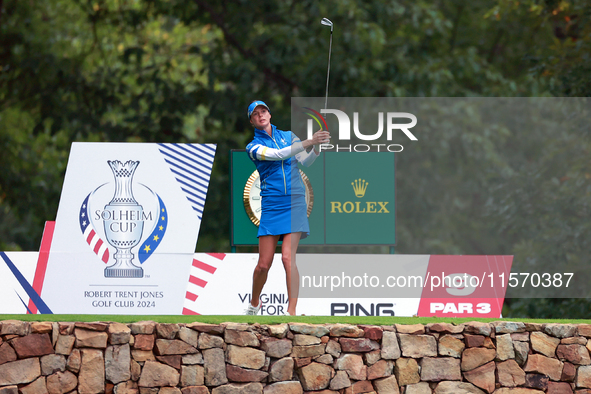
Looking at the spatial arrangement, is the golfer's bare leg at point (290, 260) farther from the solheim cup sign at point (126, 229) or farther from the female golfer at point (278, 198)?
the solheim cup sign at point (126, 229)

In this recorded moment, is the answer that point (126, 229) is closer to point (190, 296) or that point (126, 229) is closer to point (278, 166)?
point (190, 296)

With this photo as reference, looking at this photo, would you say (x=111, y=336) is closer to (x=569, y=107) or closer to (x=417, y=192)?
(x=569, y=107)

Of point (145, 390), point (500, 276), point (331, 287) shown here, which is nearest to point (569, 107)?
point (500, 276)

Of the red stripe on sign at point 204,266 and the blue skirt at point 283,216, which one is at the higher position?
the blue skirt at point 283,216

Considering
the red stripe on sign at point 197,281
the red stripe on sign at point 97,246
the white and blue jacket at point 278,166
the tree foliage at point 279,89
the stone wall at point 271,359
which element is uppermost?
the tree foliage at point 279,89

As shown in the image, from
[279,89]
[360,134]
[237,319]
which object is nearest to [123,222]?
[237,319]

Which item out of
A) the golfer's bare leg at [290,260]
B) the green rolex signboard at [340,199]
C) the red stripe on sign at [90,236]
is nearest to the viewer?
the golfer's bare leg at [290,260]

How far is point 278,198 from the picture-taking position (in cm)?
674

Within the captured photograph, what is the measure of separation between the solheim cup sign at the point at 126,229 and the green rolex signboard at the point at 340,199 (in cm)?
46

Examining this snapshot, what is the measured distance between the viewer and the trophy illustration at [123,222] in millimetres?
7805

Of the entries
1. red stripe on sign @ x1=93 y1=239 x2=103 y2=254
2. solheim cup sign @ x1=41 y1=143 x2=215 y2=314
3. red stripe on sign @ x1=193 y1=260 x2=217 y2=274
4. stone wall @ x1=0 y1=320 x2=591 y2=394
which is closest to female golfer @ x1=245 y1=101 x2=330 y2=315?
stone wall @ x1=0 y1=320 x2=591 y2=394

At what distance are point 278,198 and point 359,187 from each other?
5.98ft

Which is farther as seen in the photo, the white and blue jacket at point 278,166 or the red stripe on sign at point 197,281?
the red stripe on sign at point 197,281

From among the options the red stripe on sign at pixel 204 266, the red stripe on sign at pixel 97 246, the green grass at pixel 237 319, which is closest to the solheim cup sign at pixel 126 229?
the red stripe on sign at pixel 97 246
